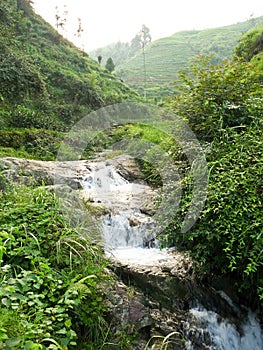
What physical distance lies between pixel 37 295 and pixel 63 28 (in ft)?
99.1

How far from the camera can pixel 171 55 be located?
189ft

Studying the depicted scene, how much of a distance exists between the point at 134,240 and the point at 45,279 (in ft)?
9.29

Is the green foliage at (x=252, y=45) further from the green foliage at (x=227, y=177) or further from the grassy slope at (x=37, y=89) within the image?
the grassy slope at (x=37, y=89)

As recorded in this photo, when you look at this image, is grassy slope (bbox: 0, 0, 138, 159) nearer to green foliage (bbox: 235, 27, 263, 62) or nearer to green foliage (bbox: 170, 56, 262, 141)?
green foliage (bbox: 170, 56, 262, 141)

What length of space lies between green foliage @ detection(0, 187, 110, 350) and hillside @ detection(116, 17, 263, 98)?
107ft

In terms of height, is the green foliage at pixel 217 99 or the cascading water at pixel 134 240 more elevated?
the green foliage at pixel 217 99

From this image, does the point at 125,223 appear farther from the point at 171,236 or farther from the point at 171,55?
the point at 171,55

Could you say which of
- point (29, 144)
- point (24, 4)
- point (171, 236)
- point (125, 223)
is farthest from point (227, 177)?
point (24, 4)

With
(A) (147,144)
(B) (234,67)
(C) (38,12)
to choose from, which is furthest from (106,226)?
(C) (38,12)

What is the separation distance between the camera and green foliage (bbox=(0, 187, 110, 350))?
75.7 inches

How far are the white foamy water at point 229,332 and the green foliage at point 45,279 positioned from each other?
144cm

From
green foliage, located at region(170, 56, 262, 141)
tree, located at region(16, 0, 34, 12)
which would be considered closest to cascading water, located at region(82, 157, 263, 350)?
green foliage, located at region(170, 56, 262, 141)

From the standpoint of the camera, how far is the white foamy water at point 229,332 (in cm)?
342

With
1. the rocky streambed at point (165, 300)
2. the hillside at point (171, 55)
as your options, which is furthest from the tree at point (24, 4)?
the rocky streambed at point (165, 300)
